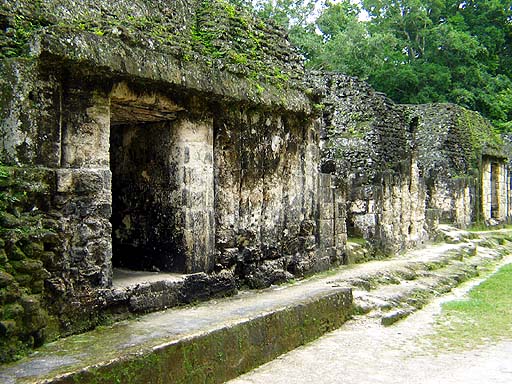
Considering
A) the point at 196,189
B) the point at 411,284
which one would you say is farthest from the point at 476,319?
the point at 196,189

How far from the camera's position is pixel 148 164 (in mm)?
5363

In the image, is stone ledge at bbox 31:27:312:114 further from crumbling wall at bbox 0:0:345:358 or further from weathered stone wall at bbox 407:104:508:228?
weathered stone wall at bbox 407:104:508:228

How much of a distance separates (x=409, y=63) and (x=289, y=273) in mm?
24336

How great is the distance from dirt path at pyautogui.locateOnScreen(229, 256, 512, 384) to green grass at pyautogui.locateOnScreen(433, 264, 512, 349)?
0.57ft

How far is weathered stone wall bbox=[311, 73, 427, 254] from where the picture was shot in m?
9.84

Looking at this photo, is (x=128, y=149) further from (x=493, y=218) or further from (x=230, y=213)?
(x=493, y=218)

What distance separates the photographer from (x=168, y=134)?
5.22 m

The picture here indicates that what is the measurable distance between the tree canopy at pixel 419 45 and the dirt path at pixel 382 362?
20.5 m

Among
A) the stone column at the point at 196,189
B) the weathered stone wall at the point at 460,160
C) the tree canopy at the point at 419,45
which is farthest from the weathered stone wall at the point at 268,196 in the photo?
the tree canopy at the point at 419,45

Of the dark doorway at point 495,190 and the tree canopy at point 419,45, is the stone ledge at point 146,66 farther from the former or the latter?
the tree canopy at point 419,45

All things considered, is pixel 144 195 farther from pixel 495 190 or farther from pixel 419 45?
pixel 419 45

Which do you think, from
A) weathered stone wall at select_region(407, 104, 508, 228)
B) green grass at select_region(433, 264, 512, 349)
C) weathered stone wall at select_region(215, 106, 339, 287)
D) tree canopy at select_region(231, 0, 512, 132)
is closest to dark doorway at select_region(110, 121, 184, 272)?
weathered stone wall at select_region(215, 106, 339, 287)

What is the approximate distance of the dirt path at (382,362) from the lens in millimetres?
4164

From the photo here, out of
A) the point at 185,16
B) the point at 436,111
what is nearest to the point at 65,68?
the point at 185,16
